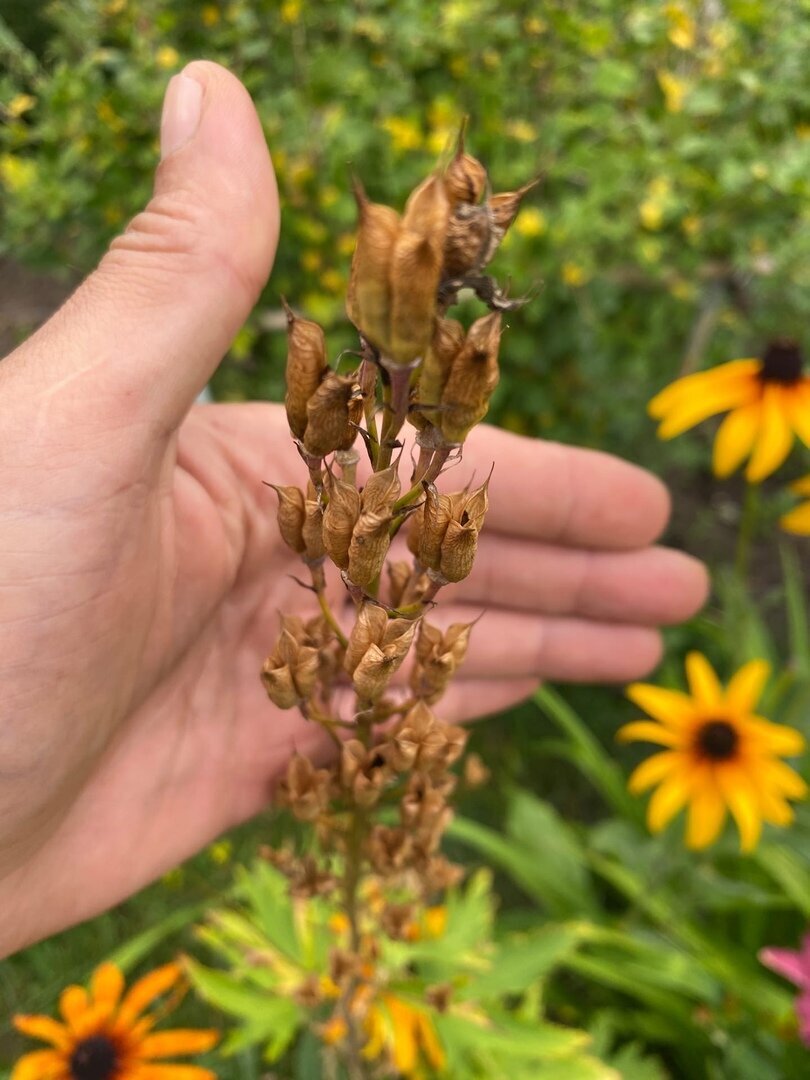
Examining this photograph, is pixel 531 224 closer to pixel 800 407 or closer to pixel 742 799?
pixel 800 407

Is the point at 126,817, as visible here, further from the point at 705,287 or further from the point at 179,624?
the point at 705,287

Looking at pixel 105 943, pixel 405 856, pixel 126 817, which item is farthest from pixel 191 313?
pixel 105 943

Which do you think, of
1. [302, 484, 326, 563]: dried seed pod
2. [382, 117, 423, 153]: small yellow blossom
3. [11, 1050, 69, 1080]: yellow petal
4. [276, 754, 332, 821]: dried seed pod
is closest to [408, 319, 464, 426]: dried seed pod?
[302, 484, 326, 563]: dried seed pod

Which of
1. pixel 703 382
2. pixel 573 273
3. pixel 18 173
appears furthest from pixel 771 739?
pixel 18 173

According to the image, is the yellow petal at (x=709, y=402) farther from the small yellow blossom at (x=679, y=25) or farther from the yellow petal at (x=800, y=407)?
the small yellow blossom at (x=679, y=25)

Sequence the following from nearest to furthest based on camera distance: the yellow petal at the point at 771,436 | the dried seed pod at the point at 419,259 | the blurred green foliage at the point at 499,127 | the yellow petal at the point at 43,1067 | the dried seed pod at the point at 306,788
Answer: the dried seed pod at the point at 419,259 → the dried seed pod at the point at 306,788 → the yellow petal at the point at 43,1067 → the yellow petal at the point at 771,436 → the blurred green foliage at the point at 499,127

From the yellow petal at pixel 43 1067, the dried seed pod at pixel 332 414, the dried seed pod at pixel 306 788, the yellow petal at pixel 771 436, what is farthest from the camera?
the yellow petal at pixel 771 436

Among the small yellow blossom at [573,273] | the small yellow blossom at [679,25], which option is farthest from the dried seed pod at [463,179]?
the small yellow blossom at [679,25]
